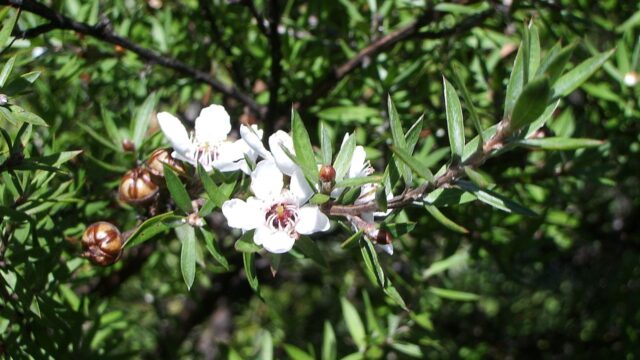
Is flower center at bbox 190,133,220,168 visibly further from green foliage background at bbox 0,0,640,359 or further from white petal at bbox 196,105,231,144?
green foliage background at bbox 0,0,640,359

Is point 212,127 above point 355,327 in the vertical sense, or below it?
above

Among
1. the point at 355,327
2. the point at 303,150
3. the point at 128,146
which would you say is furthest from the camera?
the point at 355,327

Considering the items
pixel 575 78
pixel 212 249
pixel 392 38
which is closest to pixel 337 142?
pixel 392 38

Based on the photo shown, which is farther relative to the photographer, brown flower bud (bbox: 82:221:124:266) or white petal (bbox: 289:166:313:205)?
brown flower bud (bbox: 82:221:124:266)

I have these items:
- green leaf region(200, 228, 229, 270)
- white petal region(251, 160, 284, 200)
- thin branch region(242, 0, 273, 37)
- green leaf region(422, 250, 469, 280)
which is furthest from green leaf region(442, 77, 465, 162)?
green leaf region(422, 250, 469, 280)

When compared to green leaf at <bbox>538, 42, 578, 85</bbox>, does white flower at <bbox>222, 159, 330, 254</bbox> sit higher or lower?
lower

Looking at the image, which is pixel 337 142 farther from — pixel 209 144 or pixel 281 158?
pixel 281 158

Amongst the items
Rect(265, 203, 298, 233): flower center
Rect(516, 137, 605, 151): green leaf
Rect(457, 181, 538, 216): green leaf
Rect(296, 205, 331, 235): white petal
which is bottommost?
Rect(265, 203, 298, 233): flower center
